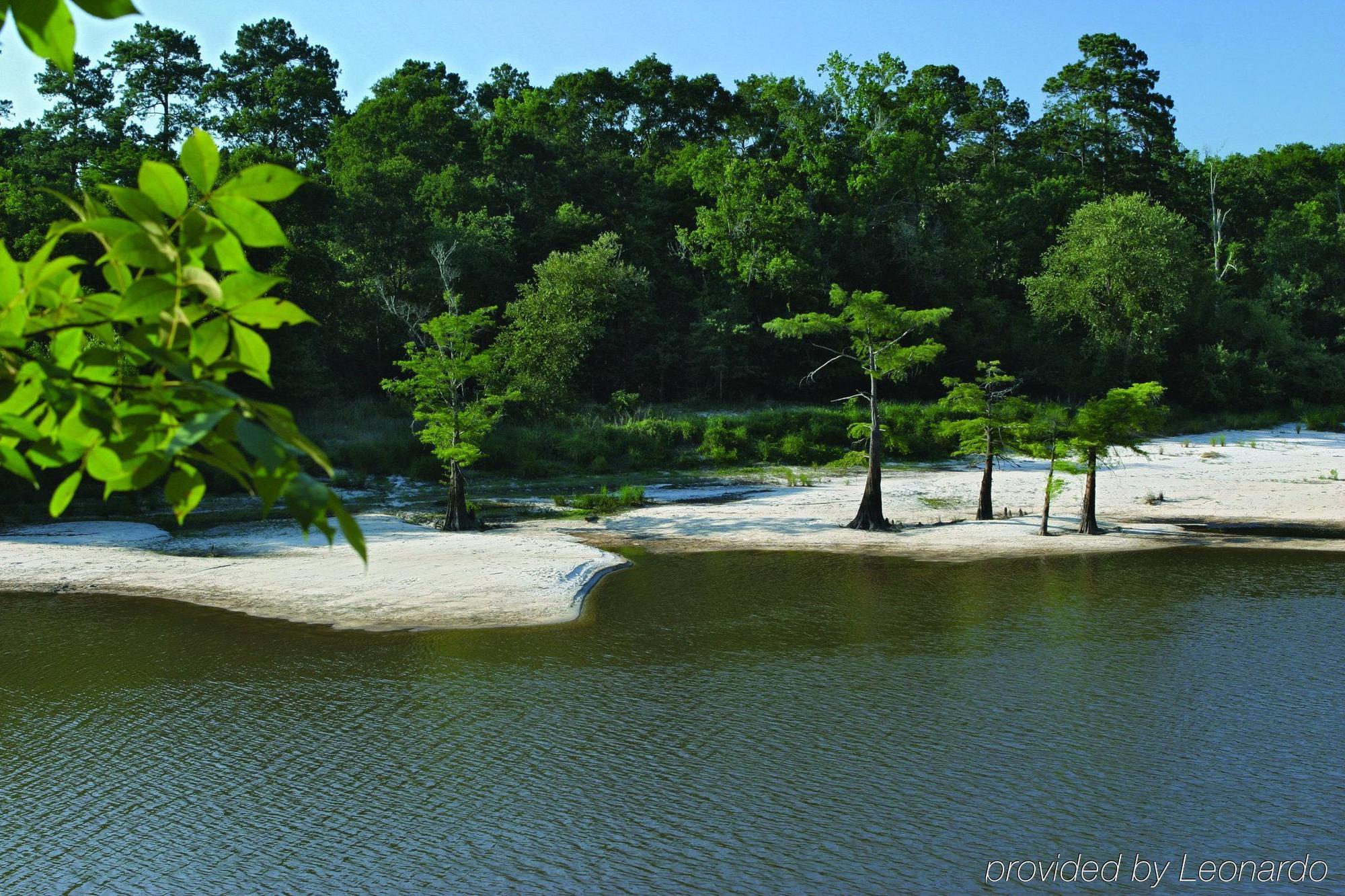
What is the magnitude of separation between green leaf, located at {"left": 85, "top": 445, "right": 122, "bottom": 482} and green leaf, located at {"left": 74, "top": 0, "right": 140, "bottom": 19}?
18.3 inches

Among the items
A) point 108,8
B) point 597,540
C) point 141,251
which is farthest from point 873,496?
point 108,8

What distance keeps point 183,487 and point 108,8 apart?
51cm

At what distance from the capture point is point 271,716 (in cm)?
964

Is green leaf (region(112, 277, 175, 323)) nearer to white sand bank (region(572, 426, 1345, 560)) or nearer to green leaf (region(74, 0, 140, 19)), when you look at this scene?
green leaf (region(74, 0, 140, 19))

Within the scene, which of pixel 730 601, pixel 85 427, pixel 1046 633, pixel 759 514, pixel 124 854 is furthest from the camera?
pixel 759 514

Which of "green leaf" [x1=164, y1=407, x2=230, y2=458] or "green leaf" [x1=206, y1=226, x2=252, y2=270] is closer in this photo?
"green leaf" [x1=164, y1=407, x2=230, y2=458]

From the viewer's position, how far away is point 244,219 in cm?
122

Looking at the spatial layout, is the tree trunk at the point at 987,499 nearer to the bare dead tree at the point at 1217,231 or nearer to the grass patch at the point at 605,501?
the grass patch at the point at 605,501

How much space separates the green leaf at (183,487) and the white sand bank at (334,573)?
38.3ft

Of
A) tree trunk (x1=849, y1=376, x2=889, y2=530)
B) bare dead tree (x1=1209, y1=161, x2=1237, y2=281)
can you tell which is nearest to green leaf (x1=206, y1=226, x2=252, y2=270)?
tree trunk (x1=849, y1=376, x2=889, y2=530)

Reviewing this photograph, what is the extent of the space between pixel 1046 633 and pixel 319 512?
1227cm

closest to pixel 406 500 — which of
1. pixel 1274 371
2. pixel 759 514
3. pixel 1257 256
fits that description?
pixel 759 514

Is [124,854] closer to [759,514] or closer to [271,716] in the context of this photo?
[271,716]

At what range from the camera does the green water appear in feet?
22.9
